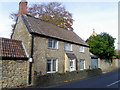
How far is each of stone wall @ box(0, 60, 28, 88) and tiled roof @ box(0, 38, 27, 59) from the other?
1.82 ft

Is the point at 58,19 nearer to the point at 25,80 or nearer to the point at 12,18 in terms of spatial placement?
the point at 12,18

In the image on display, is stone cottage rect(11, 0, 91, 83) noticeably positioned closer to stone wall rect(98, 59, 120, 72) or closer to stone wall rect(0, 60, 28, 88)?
stone wall rect(0, 60, 28, 88)

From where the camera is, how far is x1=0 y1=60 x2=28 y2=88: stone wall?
12.0m

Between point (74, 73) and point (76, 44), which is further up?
point (76, 44)

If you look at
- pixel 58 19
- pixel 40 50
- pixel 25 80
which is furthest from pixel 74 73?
pixel 58 19

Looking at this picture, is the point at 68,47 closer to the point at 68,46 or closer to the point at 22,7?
the point at 68,46

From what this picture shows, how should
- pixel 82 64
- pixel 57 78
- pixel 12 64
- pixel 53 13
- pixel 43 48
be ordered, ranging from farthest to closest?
pixel 53 13 → pixel 82 64 → pixel 43 48 → pixel 57 78 → pixel 12 64

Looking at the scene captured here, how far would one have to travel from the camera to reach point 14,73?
1278cm

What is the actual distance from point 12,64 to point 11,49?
1829mm

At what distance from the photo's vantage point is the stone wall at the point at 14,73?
39.4 feet

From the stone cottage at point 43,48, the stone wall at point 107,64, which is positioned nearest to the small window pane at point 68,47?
the stone cottage at point 43,48

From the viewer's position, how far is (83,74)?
1912 cm

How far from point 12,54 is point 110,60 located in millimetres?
32377

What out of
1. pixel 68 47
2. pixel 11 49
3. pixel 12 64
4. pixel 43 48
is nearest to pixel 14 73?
pixel 12 64
